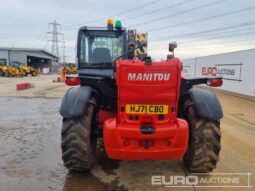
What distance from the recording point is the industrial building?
54406 mm

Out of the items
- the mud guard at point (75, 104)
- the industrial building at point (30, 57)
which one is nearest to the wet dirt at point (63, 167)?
the mud guard at point (75, 104)

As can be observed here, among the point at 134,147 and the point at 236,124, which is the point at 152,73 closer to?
the point at 134,147

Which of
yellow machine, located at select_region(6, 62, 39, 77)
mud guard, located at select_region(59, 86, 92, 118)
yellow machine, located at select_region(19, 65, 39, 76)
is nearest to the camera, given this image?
mud guard, located at select_region(59, 86, 92, 118)

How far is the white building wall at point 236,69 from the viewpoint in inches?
582

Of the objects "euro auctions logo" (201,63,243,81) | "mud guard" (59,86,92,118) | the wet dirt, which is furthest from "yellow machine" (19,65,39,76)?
"mud guard" (59,86,92,118)

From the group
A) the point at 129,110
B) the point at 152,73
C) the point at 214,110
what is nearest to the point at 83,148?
the point at 129,110

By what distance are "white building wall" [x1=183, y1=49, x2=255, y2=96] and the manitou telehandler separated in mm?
9713

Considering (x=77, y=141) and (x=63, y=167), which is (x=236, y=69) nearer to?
(x=63, y=167)

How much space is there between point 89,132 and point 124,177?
88 cm

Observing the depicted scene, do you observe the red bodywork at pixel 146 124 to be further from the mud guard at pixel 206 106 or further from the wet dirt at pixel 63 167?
the wet dirt at pixel 63 167

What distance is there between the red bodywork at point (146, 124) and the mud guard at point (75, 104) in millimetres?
504

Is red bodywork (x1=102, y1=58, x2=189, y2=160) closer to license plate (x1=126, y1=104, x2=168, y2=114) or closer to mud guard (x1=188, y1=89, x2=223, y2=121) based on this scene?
license plate (x1=126, y1=104, x2=168, y2=114)

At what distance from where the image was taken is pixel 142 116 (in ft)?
12.8

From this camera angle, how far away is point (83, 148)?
4.14 m
